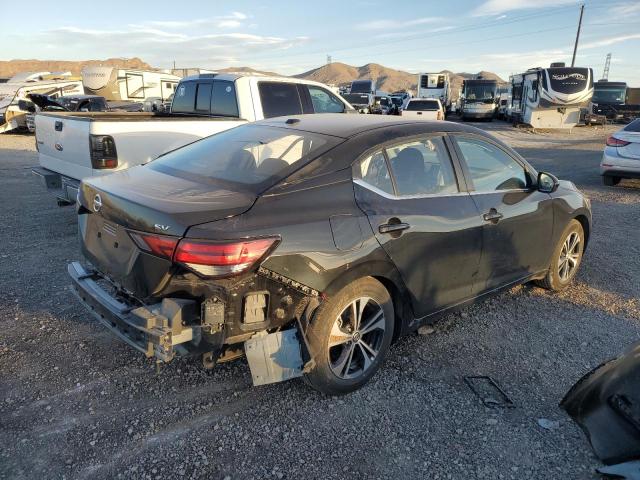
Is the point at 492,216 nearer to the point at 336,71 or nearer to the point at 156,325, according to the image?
the point at 156,325

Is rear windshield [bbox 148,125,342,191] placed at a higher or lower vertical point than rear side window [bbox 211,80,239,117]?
lower

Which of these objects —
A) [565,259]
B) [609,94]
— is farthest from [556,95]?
[565,259]

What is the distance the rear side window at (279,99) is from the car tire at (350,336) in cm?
514

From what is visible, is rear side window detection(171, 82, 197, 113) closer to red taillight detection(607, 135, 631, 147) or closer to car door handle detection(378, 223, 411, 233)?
car door handle detection(378, 223, 411, 233)

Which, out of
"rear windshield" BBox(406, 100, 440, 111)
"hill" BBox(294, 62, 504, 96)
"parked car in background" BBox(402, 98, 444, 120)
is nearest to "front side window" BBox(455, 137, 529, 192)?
"parked car in background" BBox(402, 98, 444, 120)

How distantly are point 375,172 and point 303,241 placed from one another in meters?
0.84

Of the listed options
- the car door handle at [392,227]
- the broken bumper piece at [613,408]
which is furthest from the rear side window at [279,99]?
the broken bumper piece at [613,408]

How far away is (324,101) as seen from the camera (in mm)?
8430

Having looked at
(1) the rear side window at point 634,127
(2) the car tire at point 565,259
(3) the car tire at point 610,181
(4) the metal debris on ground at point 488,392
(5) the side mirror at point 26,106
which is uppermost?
(1) the rear side window at point 634,127

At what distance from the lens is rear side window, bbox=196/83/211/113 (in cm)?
825

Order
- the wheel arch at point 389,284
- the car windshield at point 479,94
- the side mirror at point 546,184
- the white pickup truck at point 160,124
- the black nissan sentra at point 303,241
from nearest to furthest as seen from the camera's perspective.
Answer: the black nissan sentra at point 303,241
the wheel arch at point 389,284
the side mirror at point 546,184
the white pickup truck at point 160,124
the car windshield at point 479,94

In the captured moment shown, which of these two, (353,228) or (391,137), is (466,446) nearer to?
(353,228)

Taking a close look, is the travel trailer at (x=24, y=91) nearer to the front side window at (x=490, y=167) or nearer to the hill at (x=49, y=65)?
the front side window at (x=490, y=167)

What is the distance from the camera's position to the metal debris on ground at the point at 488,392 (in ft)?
10.8
